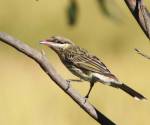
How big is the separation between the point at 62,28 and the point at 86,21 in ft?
2.41

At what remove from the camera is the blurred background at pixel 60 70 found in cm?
1073

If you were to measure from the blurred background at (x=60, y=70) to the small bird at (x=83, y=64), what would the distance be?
1273mm

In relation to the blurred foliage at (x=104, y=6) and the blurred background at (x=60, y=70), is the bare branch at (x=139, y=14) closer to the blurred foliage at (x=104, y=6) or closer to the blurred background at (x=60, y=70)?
the blurred foliage at (x=104, y=6)

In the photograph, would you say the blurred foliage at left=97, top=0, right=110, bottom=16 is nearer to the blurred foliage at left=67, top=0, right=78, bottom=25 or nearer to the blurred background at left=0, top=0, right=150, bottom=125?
the blurred foliage at left=67, top=0, right=78, bottom=25

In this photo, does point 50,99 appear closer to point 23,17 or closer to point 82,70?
point 23,17

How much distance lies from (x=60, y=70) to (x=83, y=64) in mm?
7130

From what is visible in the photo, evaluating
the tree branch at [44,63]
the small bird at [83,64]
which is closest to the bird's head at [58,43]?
the small bird at [83,64]

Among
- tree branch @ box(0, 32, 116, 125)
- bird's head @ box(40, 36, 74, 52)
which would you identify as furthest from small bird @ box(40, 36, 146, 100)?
tree branch @ box(0, 32, 116, 125)

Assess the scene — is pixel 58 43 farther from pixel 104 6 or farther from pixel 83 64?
pixel 104 6

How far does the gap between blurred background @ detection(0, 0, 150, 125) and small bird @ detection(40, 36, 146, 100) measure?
1273 mm

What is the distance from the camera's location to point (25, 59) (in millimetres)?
13906

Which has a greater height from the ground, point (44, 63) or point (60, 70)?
point (44, 63)

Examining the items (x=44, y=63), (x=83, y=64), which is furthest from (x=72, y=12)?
(x=83, y=64)

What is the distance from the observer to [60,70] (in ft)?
42.5
